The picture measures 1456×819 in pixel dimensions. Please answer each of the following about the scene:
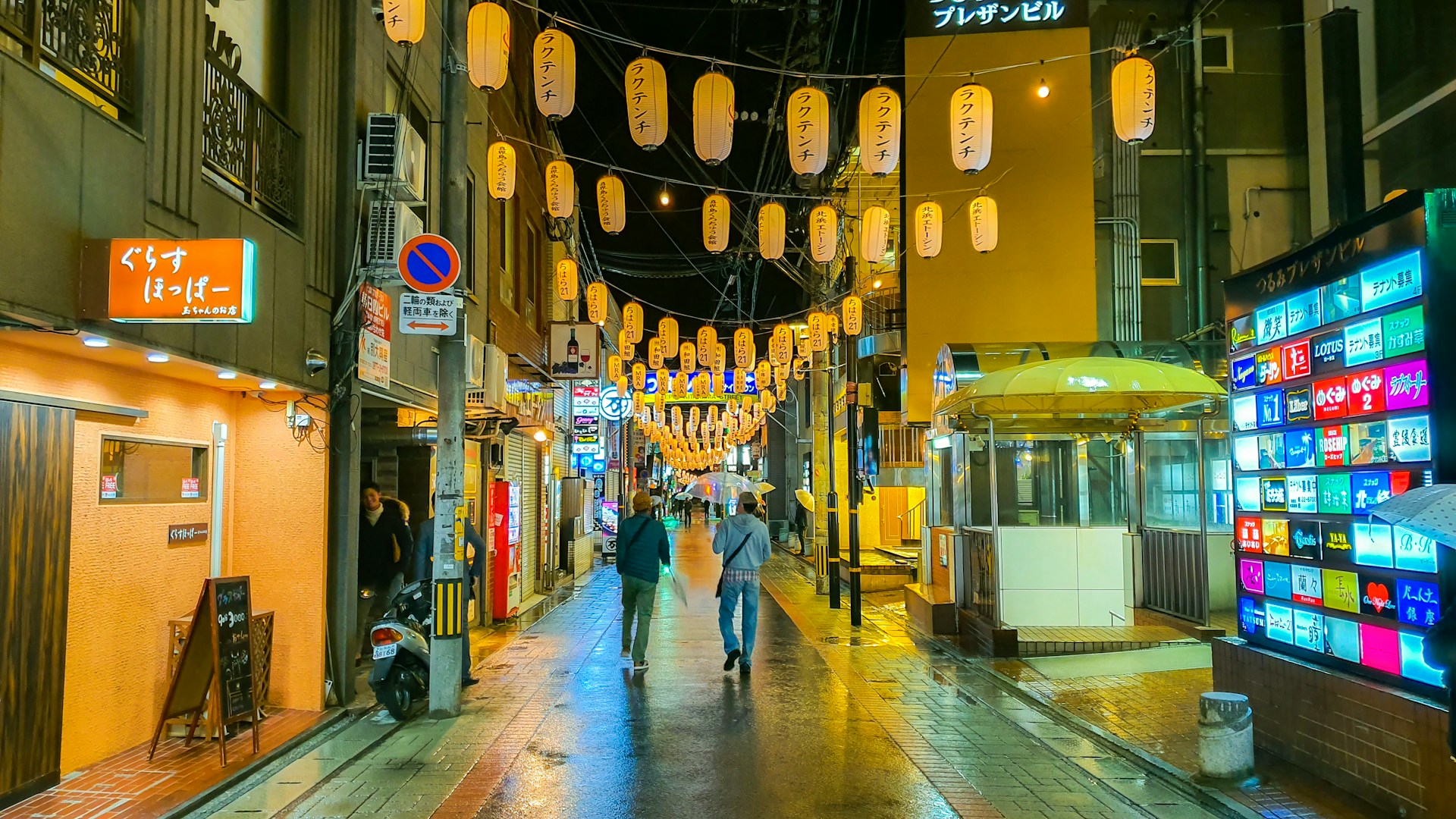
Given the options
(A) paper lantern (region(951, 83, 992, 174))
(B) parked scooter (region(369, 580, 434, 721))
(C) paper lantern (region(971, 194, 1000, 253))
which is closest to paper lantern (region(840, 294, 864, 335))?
(C) paper lantern (region(971, 194, 1000, 253))

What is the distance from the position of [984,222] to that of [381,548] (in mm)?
11846

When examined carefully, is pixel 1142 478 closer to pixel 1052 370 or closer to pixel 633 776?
pixel 1052 370

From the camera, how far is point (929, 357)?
23.8 meters

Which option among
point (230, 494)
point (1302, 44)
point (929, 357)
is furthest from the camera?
point (929, 357)

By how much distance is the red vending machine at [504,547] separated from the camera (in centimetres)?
1656

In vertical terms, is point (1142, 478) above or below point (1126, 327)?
below

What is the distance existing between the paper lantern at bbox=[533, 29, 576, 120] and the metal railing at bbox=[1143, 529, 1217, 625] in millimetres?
10431

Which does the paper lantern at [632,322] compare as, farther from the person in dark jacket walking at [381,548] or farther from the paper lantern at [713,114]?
the person in dark jacket walking at [381,548]

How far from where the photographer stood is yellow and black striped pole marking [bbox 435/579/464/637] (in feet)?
31.9

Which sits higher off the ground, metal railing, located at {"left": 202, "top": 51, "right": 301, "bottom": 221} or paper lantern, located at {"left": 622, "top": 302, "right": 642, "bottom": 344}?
paper lantern, located at {"left": 622, "top": 302, "right": 642, "bottom": 344}

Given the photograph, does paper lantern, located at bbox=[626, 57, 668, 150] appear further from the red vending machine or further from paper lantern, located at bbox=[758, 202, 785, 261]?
the red vending machine

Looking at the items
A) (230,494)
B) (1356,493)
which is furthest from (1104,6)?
(230,494)

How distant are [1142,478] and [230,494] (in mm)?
14529


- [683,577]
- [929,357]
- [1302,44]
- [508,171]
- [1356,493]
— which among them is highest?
[1302,44]
